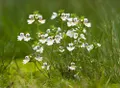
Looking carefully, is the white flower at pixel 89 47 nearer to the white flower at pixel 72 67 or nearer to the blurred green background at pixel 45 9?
the white flower at pixel 72 67

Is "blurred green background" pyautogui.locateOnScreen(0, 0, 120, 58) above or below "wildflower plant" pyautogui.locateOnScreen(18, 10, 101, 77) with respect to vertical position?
above

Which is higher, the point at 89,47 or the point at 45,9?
the point at 45,9

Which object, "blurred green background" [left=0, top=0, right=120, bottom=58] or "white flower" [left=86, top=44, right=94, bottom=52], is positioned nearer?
"white flower" [left=86, top=44, right=94, bottom=52]

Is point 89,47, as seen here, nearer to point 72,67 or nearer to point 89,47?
point 89,47

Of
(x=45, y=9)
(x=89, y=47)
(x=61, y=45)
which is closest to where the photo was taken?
(x=89, y=47)

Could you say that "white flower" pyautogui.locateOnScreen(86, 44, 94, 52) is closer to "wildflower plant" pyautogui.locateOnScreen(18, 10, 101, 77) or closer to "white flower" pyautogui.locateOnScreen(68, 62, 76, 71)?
"wildflower plant" pyautogui.locateOnScreen(18, 10, 101, 77)

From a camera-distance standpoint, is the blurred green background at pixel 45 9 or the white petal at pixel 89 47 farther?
the blurred green background at pixel 45 9

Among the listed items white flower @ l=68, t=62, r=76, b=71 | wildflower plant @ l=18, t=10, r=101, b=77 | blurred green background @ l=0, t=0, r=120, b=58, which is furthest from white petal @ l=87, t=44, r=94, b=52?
blurred green background @ l=0, t=0, r=120, b=58

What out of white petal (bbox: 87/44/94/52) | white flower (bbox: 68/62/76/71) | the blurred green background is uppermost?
the blurred green background

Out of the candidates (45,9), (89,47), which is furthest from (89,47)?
(45,9)

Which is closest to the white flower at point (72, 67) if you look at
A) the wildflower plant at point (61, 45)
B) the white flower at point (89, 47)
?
the wildflower plant at point (61, 45)
